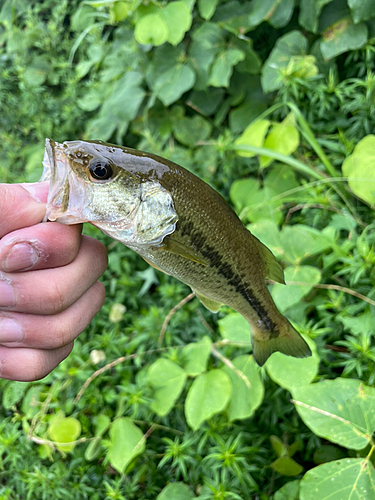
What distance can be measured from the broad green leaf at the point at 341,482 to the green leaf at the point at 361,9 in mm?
1845

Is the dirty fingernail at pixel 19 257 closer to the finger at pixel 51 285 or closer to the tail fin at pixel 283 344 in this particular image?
the finger at pixel 51 285

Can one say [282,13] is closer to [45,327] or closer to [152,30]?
[152,30]

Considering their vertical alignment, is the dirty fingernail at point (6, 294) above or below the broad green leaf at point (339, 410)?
above

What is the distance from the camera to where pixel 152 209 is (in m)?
0.91

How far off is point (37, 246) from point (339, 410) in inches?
40.7

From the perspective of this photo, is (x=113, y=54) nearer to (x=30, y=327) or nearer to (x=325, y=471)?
(x=30, y=327)

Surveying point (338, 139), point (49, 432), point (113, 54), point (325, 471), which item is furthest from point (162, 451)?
point (113, 54)

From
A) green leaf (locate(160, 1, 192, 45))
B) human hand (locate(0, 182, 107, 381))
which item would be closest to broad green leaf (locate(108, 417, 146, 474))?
human hand (locate(0, 182, 107, 381))

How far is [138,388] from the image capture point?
1.65m

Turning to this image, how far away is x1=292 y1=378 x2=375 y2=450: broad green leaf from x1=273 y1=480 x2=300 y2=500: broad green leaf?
0.30 meters

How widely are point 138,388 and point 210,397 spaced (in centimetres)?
37

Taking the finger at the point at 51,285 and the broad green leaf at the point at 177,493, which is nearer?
the finger at the point at 51,285

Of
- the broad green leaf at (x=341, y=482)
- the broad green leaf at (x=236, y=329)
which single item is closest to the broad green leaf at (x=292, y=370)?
the broad green leaf at (x=236, y=329)

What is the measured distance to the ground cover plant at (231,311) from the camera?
142 centimetres
